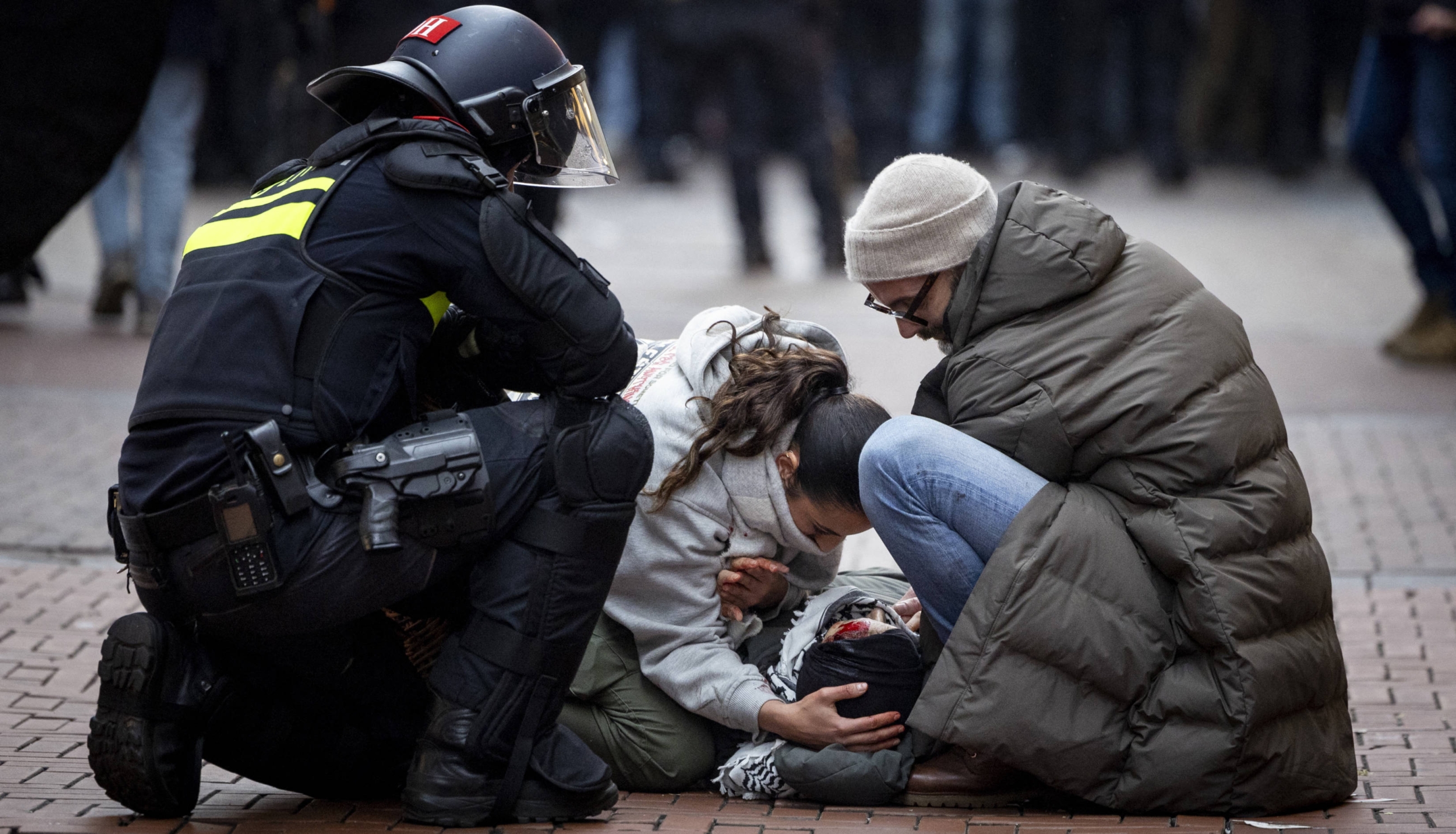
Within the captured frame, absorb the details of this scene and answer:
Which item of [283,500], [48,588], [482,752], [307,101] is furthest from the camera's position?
[307,101]

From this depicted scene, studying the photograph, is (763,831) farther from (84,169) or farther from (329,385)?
(84,169)

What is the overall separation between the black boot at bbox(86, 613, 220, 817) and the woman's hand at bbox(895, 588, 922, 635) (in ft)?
4.45

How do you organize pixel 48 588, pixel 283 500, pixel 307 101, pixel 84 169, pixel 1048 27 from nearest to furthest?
pixel 283 500
pixel 48 588
pixel 84 169
pixel 307 101
pixel 1048 27

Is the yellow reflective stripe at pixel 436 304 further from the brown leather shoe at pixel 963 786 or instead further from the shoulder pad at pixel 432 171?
the brown leather shoe at pixel 963 786

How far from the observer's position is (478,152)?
2.80m

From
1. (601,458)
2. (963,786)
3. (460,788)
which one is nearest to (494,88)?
(601,458)

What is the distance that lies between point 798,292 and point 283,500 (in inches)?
243

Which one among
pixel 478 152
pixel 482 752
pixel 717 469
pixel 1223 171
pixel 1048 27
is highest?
pixel 478 152

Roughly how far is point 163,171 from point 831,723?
530cm

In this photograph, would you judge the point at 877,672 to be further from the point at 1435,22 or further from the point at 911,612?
the point at 1435,22

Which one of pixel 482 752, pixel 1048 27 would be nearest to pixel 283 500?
pixel 482 752

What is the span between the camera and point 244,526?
2594 mm

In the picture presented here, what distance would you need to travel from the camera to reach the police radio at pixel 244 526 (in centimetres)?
258

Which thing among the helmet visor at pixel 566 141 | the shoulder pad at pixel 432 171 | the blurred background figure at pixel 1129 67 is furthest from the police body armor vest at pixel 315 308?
the blurred background figure at pixel 1129 67
